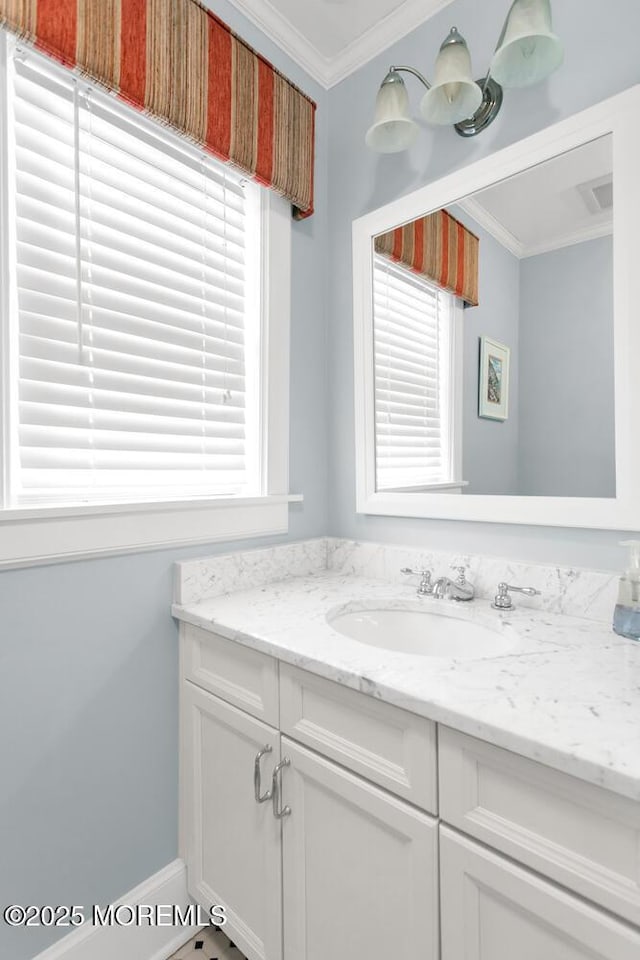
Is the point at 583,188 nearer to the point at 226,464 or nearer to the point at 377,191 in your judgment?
the point at 377,191

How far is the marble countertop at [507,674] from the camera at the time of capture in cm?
60

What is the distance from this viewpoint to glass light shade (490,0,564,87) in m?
1.00

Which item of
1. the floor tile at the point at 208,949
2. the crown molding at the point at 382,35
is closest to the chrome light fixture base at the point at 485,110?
the crown molding at the point at 382,35

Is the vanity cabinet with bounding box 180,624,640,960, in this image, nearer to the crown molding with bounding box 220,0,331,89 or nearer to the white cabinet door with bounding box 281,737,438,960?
the white cabinet door with bounding box 281,737,438,960

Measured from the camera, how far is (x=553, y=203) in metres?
1.14

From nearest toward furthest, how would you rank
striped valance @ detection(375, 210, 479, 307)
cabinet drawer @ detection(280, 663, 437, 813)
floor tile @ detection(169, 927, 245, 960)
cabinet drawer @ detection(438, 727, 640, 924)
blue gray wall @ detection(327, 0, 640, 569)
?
cabinet drawer @ detection(438, 727, 640, 924) < cabinet drawer @ detection(280, 663, 437, 813) < blue gray wall @ detection(327, 0, 640, 569) < floor tile @ detection(169, 927, 245, 960) < striped valance @ detection(375, 210, 479, 307)

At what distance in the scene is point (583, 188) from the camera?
3.59ft

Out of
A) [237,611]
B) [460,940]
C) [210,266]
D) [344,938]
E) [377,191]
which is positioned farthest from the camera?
[377,191]

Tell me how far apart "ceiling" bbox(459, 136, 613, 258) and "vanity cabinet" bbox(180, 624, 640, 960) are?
3.62 feet

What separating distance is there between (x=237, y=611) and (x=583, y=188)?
127cm

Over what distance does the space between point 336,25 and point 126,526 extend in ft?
5.26

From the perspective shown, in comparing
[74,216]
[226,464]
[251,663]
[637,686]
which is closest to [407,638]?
[251,663]

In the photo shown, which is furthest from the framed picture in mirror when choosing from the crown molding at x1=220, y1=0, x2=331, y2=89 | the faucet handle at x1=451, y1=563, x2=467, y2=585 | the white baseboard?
the white baseboard

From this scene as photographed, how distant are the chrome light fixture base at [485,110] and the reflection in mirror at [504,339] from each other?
17 cm
